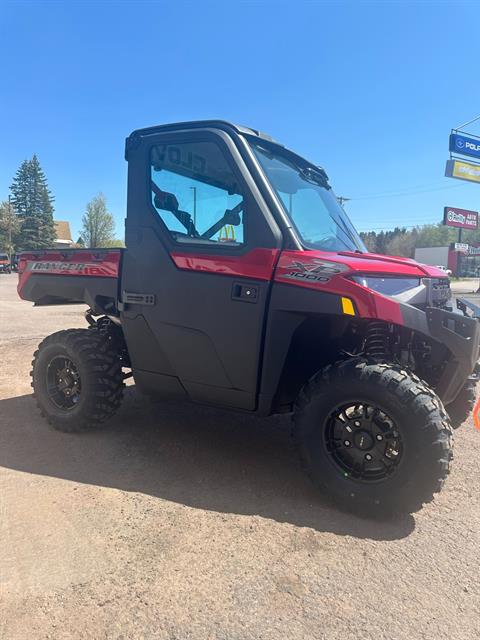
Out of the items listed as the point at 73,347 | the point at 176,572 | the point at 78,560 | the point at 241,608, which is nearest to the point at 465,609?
the point at 241,608

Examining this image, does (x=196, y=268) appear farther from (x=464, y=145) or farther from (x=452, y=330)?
(x=464, y=145)

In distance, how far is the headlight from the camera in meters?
2.90

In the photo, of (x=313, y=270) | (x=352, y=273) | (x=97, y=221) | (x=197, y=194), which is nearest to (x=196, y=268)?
(x=197, y=194)

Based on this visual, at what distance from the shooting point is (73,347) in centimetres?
411

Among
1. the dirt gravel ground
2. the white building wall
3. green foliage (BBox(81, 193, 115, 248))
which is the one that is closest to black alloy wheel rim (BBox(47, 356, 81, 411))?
the dirt gravel ground

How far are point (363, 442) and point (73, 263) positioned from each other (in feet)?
9.60

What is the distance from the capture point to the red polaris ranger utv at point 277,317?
9.41 ft

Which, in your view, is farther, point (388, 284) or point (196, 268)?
point (196, 268)

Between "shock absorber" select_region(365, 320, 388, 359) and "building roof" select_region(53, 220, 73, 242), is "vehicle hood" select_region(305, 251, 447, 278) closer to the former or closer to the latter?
"shock absorber" select_region(365, 320, 388, 359)

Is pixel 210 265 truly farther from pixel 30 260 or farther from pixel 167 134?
pixel 30 260

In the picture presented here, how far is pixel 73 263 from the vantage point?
427cm

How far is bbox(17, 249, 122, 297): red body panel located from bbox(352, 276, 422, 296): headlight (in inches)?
79.3

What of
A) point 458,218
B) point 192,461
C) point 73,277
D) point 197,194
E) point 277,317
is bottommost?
point 192,461

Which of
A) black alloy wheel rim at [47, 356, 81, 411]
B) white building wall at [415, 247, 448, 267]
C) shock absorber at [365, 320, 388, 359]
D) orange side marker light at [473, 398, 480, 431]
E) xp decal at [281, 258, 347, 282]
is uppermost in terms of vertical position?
white building wall at [415, 247, 448, 267]
